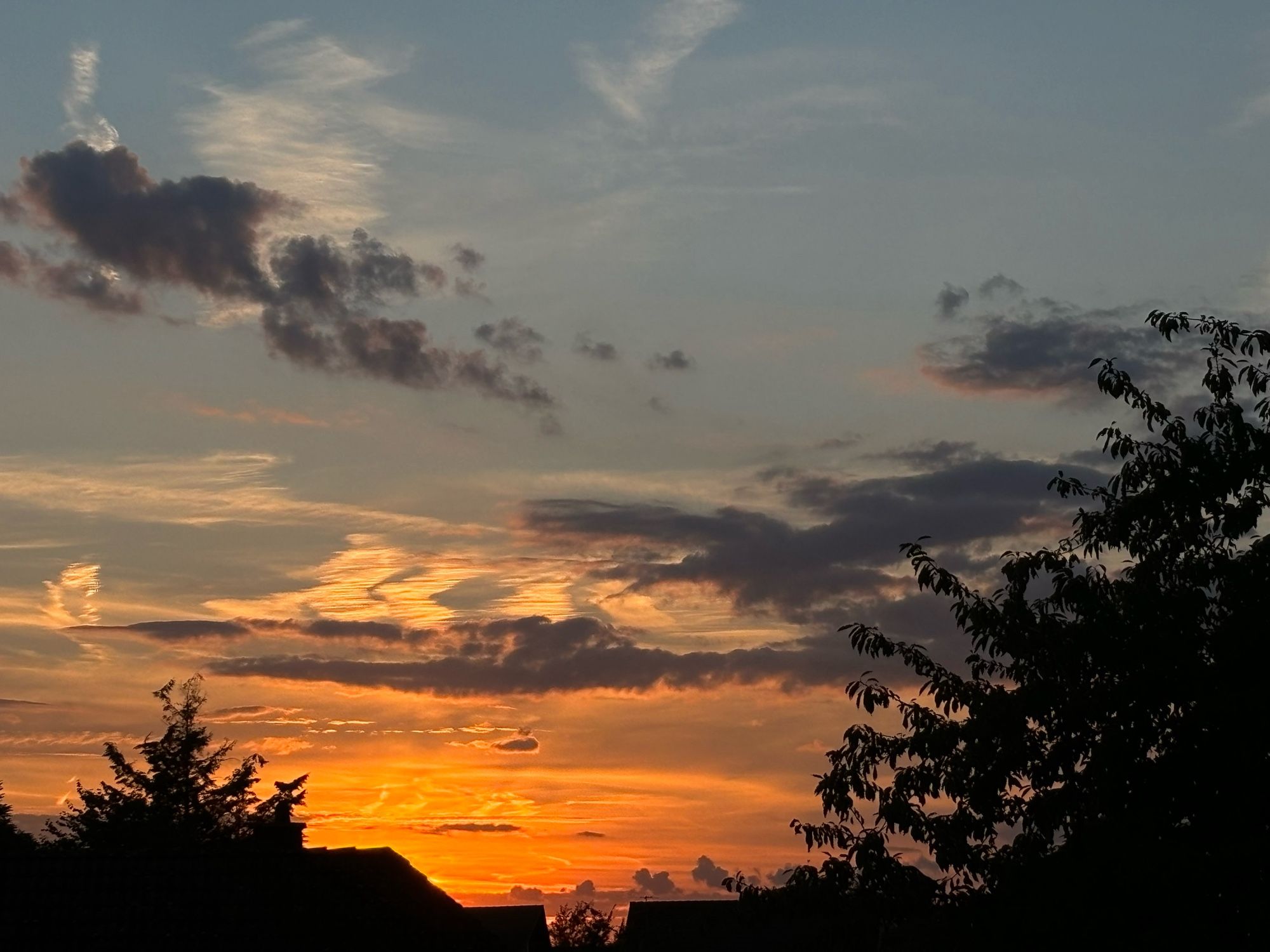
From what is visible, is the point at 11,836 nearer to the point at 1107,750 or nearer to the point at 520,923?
the point at 520,923

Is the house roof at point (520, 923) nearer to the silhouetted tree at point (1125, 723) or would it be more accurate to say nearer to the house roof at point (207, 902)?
the house roof at point (207, 902)

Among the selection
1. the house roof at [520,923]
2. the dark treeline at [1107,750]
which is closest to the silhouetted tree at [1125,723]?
the dark treeline at [1107,750]

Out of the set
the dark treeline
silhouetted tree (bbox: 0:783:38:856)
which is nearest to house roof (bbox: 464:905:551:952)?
silhouetted tree (bbox: 0:783:38:856)

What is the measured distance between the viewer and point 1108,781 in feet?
66.1

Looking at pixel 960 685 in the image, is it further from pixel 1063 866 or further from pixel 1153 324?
pixel 1153 324

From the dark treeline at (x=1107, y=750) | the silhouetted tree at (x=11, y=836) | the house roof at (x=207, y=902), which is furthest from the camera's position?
the silhouetted tree at (x=11, y=836)

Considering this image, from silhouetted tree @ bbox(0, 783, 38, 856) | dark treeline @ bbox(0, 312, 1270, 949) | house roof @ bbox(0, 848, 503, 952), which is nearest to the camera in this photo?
dark treeline @ bbox(0, 312, 1270, 949)

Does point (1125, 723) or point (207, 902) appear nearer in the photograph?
point (1125, 723)

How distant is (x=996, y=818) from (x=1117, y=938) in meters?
2.45

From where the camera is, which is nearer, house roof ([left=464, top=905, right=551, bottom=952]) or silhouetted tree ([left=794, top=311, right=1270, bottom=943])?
silhouetted tree ([left=794, top=311, right=1270, bottom=943])

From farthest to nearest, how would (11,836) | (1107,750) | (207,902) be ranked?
(11,836)
(207,902)
(1107,750)

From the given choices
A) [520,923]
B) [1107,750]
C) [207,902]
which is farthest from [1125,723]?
[520,923]

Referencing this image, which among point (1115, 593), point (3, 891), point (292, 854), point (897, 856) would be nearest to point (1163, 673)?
point (1115, 593)

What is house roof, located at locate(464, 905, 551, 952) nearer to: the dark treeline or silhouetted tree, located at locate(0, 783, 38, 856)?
silhouetted tree, located at locate(0, 783, 38, 856)
